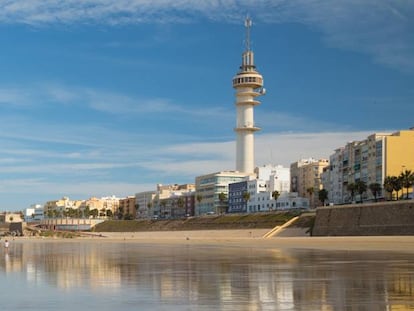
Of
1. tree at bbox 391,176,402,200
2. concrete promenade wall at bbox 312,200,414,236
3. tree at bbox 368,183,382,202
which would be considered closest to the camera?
concrete promenade wall at bbox 312,200,414,236

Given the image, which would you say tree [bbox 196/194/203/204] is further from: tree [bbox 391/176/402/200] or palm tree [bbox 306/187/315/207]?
tree [bbox 391/176/402/200]

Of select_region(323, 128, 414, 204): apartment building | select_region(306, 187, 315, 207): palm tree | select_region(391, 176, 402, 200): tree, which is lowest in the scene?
select_region(306, 187, 315, 207): palm tree

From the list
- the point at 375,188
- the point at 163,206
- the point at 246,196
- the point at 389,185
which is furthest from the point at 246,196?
the point at 163,206

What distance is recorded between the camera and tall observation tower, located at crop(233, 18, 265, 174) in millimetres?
158625

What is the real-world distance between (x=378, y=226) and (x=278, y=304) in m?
71.3

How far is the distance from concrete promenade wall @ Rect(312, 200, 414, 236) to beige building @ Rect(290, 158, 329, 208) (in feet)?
142

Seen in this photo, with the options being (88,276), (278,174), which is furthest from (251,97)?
(88,276)

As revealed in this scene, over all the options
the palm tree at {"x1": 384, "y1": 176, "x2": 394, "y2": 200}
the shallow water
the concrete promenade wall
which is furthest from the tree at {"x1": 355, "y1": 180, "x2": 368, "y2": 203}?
the shallow water

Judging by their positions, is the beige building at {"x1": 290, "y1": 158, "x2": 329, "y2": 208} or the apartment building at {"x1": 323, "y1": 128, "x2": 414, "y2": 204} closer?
the apartment building at {"x1": 323, "y1": 128, "x2": 414, "y2": 204}

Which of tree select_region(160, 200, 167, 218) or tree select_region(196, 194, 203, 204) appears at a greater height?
tree select_region(196, 194, 203, 204)

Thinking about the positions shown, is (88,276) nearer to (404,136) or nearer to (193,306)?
(193,306)

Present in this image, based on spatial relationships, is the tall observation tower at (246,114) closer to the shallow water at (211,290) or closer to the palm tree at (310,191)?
the palm tree at (310,191)

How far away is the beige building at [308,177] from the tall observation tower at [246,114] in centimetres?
1195

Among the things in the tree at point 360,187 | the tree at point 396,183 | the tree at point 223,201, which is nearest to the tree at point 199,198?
the tree at point 223,201
